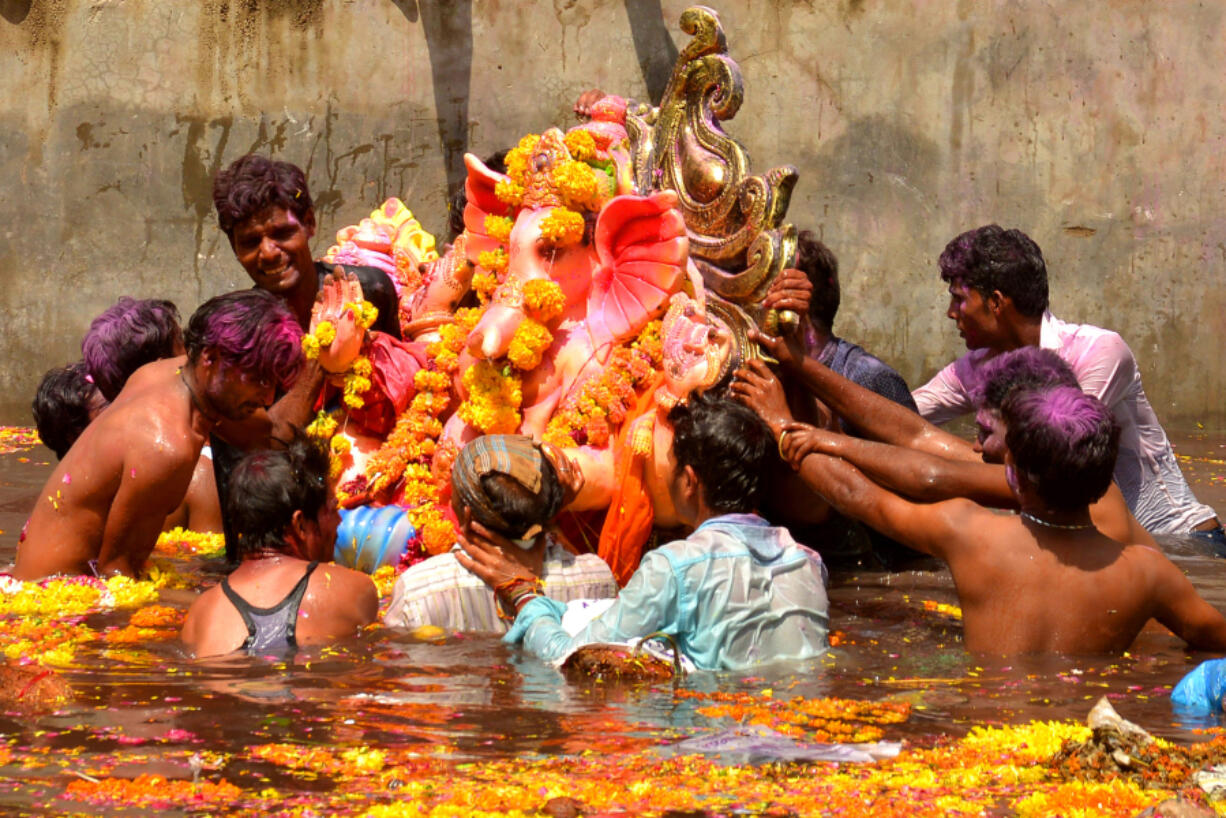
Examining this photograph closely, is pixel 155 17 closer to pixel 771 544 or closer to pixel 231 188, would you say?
pixel 231 188

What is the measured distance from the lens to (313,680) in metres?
4.31

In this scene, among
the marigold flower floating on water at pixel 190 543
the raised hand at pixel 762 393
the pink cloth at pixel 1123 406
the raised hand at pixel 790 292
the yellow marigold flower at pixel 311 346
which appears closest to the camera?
the raised hand at pixel 762 393

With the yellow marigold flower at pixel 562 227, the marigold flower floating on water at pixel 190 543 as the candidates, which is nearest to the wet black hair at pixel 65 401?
Result: the marigold flower floating on water at pixel 190 543

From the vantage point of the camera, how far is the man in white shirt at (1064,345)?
20.1 ft

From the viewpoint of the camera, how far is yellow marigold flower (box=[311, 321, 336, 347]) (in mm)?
5676

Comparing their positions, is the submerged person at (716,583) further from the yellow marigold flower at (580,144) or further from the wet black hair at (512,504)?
the yellow marigold flower at (580,144)

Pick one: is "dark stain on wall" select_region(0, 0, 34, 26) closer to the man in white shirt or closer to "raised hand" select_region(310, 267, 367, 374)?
"raised hand" select_region(310, 267, 367, 374)

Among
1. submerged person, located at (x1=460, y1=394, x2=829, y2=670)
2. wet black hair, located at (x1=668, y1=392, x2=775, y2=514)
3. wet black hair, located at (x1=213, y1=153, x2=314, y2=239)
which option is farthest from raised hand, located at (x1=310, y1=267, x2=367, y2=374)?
wet black hair, located at (x1=668, y1=392, x2=775, y2=514)

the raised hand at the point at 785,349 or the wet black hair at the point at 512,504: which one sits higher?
the raised hand at the point at 785,349

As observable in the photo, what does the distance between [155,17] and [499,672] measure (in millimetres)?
7779

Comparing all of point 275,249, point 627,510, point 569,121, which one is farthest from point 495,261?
point 569,121

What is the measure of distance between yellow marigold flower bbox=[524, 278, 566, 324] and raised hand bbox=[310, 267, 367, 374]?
693mm

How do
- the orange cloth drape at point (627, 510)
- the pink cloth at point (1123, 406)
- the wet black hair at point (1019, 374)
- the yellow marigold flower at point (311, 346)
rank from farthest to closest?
the pink cloth at point (1123, 406), the yellow marigold flower at point (311, 346), the orange cloth drape at point (627, 510), the wet black hair at point (1019, 374)

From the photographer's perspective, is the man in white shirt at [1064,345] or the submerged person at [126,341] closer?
the submerged person at [126,341]
